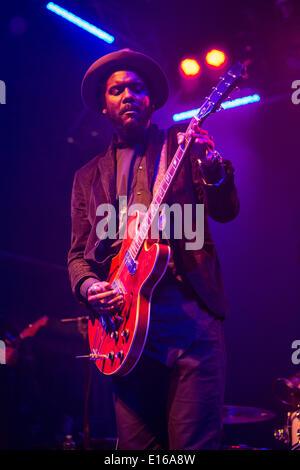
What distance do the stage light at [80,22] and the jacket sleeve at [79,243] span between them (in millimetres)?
3230

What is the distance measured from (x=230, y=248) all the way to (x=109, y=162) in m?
3.48

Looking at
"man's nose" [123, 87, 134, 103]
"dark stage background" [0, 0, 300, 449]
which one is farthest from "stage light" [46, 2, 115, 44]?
"man's nose" [123, 87, 134, 103]

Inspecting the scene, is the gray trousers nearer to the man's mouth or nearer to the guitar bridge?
the guitar bridge


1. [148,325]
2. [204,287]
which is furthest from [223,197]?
[148,325]

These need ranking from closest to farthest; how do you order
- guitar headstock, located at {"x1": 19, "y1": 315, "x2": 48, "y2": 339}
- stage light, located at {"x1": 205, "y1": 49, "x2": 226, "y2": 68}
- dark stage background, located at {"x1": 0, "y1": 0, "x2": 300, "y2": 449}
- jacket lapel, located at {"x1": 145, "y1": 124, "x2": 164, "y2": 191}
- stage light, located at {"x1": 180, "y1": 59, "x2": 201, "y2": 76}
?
jacket lapel, located at {"x1": 145, "y1": 124, "x2": 164, "y2": 191}, dark stage background, located at {"x1": 0, "y1": 0, "x2": 300, "y2": 449}, stage light, located at {"x1": 205, "y1": 49, "x2": 226, "y2": 68}, stage light, located at {"x1": 180, "y1": 59, "x2": 201, "y2": 76}, guitar headstock, located at {"x1": 19, "y1": 315, "x2": 48, "y2": 339}

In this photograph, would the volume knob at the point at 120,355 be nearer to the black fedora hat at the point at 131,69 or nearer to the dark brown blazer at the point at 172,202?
the dark brown blazer at the point at 172,202

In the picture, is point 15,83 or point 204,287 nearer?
point 204,287

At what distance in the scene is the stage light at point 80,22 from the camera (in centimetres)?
561

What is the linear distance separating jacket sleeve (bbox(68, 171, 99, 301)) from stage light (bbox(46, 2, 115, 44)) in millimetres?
3230

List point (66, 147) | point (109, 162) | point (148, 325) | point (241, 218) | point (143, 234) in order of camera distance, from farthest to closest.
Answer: point (66, 147) < point (241, 218) < point (109, 162) < point (143, 234) < point (148, 325)

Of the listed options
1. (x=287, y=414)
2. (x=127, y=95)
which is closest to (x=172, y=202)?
(x=127, y=95)

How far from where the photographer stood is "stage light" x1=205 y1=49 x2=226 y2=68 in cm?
622

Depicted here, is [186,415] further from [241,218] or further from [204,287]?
[241,218]

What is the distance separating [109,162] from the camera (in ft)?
10.2
